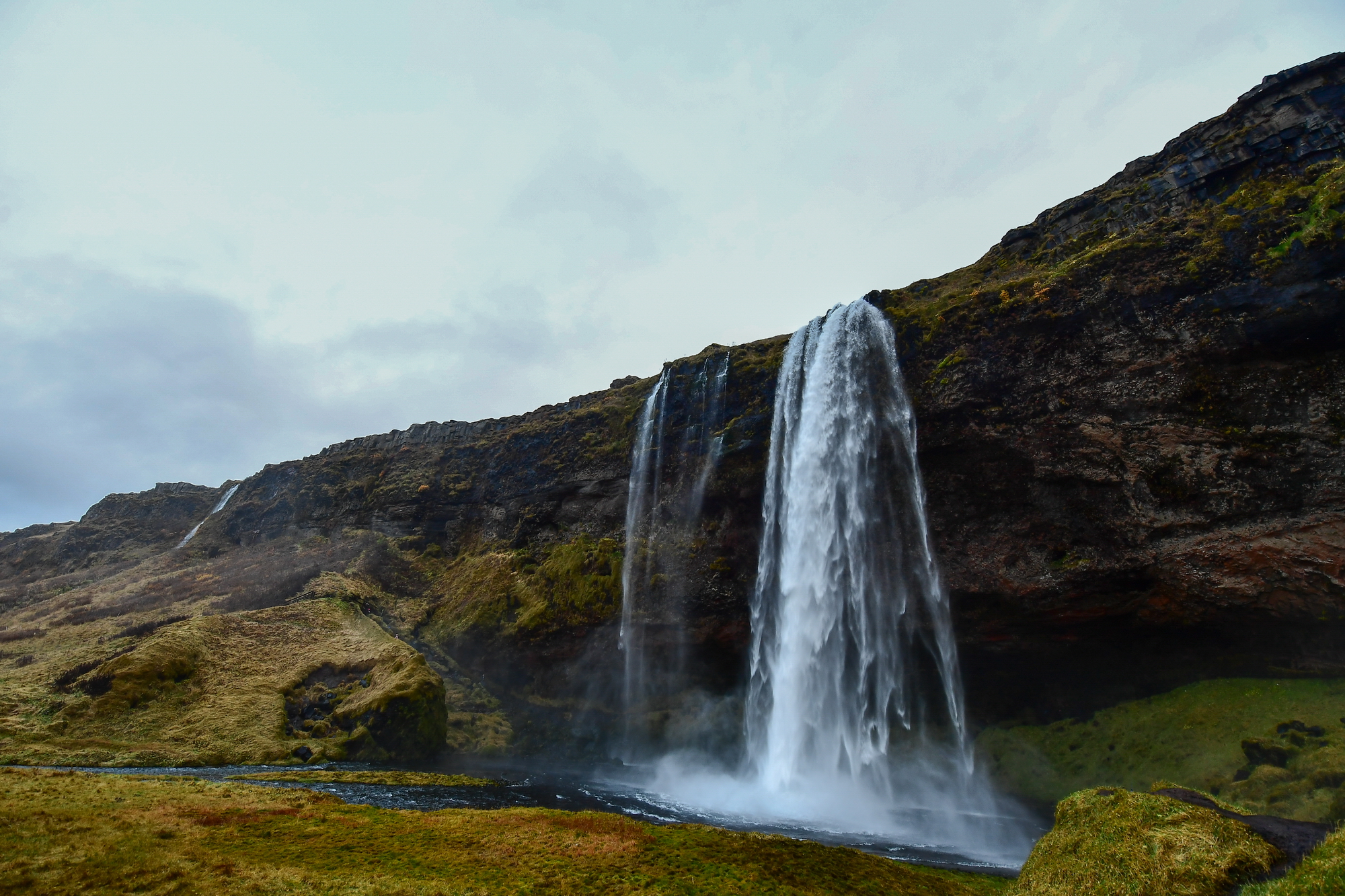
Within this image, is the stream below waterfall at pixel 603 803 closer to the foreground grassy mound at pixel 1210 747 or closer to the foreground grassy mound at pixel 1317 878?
the foreground grassy mound at pixel 1210 747

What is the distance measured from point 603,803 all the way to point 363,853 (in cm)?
1439

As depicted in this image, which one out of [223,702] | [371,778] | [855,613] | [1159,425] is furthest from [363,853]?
[1159,425]

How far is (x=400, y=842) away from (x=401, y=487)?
55.6 m

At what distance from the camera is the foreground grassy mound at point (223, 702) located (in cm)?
2639

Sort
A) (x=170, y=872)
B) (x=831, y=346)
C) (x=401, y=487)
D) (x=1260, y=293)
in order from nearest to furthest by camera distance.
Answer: (x=170, y=872)
(x=1260, y=293)
(x=831, y=346)
(x=401, y=487)

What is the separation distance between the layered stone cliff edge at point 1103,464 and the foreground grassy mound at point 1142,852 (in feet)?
53.2

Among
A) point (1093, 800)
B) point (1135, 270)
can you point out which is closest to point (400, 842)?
point (1093, 800)

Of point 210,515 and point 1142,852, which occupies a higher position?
point 210,515

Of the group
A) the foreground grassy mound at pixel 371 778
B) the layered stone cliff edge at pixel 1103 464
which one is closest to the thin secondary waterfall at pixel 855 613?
the layered stone cliff edge at pixel 1103 464

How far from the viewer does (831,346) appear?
35312 mm

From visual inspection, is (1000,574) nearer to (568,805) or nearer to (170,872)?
(568,805)

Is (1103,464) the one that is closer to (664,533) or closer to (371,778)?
(664,533)

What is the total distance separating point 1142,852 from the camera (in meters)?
10.5

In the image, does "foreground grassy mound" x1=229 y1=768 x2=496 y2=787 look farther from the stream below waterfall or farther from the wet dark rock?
the wet dark rock
